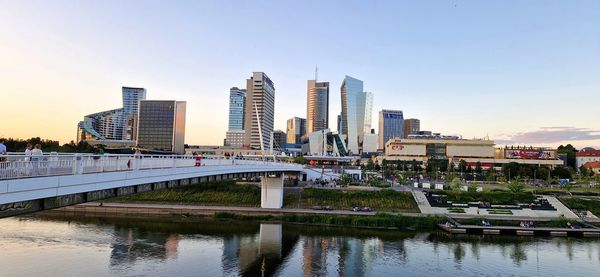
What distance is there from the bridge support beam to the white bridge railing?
2678 cm

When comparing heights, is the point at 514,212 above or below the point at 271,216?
above

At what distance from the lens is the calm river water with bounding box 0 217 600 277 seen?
1038 inches

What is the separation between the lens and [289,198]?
2122 inches

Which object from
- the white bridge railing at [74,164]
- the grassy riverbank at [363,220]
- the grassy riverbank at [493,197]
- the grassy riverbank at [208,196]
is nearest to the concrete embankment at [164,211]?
the grassy riverbank at [363,220]

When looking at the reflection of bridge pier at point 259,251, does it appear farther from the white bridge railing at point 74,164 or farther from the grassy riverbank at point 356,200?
the grassy riverbank at point 356,200

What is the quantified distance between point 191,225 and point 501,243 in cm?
2874

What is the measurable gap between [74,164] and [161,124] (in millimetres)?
172070

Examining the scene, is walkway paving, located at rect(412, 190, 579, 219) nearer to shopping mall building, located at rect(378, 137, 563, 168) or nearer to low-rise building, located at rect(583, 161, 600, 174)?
shopping mall building, located at rect(378, 137, 563, 168)

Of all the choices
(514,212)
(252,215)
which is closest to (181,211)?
(252,215)

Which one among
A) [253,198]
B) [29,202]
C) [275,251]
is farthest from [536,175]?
[29,202]

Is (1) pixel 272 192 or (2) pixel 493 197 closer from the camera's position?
(1) pixel 272 192

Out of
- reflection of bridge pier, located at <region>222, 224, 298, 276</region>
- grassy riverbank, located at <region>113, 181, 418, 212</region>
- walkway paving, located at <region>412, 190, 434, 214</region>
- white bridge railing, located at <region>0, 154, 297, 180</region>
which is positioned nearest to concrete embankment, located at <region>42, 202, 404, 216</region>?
walkway paving, located at <region>412, 190, 434, 214</region>

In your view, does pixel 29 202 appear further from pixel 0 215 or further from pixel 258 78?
pixel 258 78

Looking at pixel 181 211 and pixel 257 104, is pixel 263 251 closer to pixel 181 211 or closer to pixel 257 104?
pixel 181 211
